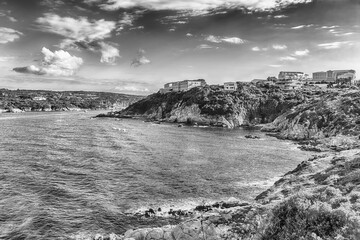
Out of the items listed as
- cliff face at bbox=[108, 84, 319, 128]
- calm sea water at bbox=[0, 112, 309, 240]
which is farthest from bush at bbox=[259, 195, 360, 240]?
cliff face at bbox=[108, 84, 319, 128]

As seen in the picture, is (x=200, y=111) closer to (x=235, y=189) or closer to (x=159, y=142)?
(x=159, y=142)

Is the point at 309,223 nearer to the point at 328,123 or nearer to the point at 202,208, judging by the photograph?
the point at 202,208

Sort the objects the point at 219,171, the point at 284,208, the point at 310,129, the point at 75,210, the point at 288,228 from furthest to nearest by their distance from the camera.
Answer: the point at 310,129, the point at 219,171, the point at 75,210, the point at 284,208, the point at 288,228

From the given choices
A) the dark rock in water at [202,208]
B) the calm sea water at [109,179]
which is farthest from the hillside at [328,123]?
the dark rock in water at [202,208]

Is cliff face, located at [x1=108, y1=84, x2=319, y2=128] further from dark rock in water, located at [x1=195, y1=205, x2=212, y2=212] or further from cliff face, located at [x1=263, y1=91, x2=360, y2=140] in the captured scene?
dark rock in water, located at [x1=195, y1=205, x2=212, y2=212]

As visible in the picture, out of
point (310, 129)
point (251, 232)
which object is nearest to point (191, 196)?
point (251, 232)
